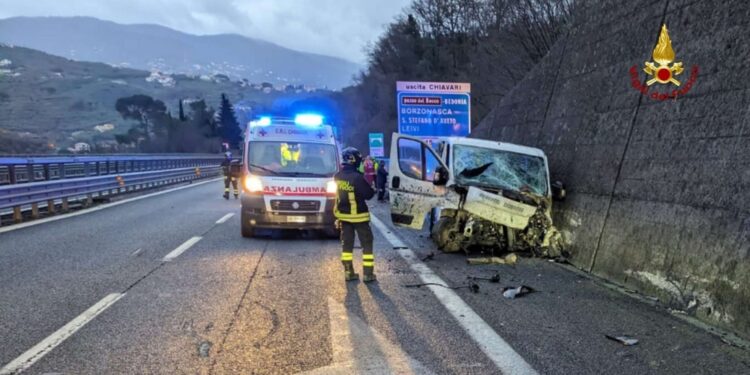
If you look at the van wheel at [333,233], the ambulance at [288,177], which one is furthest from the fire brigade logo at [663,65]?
the van wheel at [333,233]

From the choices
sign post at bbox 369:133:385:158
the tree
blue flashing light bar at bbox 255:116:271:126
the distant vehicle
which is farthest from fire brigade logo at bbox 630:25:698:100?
the tree

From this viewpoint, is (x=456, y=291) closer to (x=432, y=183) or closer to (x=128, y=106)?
(x=432, y=183)

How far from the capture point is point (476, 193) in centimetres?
814

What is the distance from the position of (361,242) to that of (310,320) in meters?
2.06

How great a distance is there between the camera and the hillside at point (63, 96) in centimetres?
9938

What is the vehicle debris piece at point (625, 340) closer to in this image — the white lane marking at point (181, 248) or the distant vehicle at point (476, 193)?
the distant vehicle at point (476, 193)

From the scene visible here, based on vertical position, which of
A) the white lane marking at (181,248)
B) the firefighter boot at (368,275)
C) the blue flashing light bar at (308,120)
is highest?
the blue flashing light bar at (308,120)

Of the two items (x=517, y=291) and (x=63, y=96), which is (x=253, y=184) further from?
(x=63, y=96)

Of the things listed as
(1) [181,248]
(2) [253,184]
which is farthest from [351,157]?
(2) [253,184]

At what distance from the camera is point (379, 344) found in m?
4.39

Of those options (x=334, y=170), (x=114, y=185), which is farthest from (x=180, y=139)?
(x=334, y=170)

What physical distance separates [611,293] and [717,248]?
134 centimetres

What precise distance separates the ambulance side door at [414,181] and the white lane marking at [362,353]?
377 cm

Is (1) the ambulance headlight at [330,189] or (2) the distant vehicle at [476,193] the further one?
(1) the ambulance headlight at [330,189]
